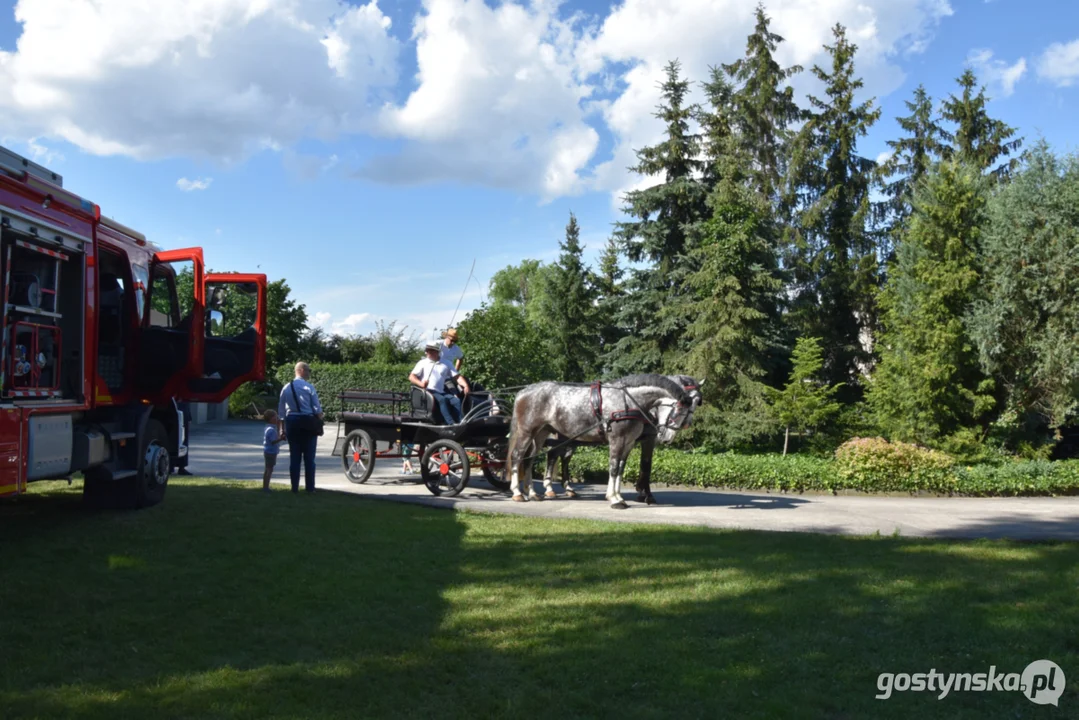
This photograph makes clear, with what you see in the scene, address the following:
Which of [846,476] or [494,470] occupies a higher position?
[494,470]

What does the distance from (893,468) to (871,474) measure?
1.35 feet

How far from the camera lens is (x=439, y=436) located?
12.9 meters

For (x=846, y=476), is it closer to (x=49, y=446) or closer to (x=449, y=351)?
(x=449, y=351)

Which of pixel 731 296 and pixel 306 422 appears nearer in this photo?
pixel 306 422

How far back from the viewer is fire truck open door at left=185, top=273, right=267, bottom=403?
35.1 feet

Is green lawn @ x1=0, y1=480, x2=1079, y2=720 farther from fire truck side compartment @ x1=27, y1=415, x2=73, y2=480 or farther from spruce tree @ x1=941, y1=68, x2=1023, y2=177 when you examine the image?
spruce tree @ x1=941, y1=68, x2=1023, y2=177

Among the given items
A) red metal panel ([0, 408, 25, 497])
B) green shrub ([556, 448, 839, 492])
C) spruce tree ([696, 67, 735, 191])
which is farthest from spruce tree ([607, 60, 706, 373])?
red metal panel ([0, 408, 25, 497])

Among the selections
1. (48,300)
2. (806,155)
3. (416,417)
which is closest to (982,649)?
(48,300)

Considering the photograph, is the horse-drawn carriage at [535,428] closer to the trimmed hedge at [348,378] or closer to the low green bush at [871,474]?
the low green bush at [871,474]

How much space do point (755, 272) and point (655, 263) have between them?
4127 millimetres

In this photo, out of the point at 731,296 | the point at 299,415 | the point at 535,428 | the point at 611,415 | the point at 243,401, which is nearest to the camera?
the point at 299,415

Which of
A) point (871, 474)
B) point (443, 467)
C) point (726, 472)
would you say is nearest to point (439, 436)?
point (443, 467)

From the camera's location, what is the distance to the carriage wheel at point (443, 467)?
12516 mm

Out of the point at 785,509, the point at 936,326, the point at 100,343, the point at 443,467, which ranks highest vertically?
the point at 936,326
